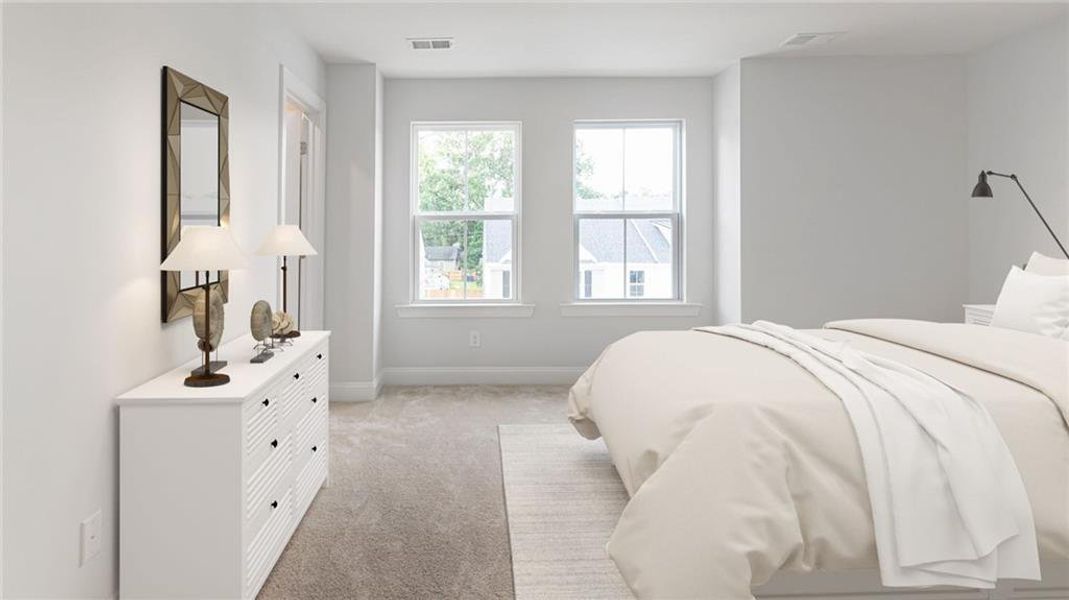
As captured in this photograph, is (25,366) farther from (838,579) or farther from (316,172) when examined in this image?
(316,172)

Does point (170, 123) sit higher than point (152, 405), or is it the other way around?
point (170, 123)

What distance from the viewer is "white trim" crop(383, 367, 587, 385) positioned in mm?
5543

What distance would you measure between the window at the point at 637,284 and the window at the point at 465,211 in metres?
0.97

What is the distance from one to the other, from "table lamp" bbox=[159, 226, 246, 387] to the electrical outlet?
451mm

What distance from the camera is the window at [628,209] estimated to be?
5.61 meters

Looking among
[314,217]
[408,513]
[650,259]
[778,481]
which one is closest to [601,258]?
[650,259]

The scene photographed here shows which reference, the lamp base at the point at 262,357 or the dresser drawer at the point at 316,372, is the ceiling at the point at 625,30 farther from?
the lamp base at the point at 262,357

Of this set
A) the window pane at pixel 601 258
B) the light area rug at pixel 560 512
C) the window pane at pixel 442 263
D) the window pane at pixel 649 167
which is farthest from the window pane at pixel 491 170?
the light area rug at pixel 560 512

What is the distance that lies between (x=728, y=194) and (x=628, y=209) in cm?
82

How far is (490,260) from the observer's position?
18.4 feet

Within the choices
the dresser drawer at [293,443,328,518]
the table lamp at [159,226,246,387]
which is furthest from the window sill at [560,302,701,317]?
the table lamp at [159,226,246,387]

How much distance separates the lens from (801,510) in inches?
71.0

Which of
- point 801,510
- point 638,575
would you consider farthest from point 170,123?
point 801,510

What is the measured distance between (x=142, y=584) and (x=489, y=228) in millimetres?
3934
